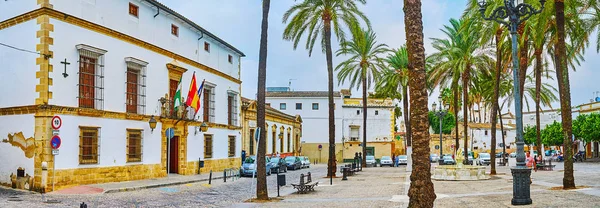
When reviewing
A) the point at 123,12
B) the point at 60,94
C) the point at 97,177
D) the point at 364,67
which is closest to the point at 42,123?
the point at 60,94

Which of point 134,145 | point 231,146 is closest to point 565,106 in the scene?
point 134,145

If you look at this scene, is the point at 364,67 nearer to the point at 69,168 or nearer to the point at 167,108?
the point at 167,108

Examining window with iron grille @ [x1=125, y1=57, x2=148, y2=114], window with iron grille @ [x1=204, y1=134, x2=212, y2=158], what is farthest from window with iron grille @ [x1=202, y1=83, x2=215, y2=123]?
window with iron grille @ [x1=125, y1=57, x2=148, y2=114]

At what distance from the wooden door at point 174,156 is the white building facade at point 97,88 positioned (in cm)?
6

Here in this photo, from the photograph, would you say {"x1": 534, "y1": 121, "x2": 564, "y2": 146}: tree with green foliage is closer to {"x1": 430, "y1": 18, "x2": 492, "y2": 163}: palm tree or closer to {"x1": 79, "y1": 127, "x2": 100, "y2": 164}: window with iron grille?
{"x1": 430, "y1": 18, "x2": 492, "y2": 163}: palm tree

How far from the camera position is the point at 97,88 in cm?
2372

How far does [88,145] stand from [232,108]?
17.5 m

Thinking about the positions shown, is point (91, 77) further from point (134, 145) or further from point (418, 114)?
point (418, 114)

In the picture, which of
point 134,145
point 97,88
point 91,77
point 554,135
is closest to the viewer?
point 91,77

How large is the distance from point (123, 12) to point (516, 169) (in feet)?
60.0

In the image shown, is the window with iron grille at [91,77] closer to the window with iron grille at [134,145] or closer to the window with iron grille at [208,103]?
the window with iron grille at [134,145]

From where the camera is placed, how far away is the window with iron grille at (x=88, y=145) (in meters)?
22.4

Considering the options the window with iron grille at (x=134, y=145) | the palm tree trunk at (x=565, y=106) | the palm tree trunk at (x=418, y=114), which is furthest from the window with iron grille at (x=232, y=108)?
the palm tree trunk at (x=418, y=114)

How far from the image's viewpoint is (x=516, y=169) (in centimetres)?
1488
